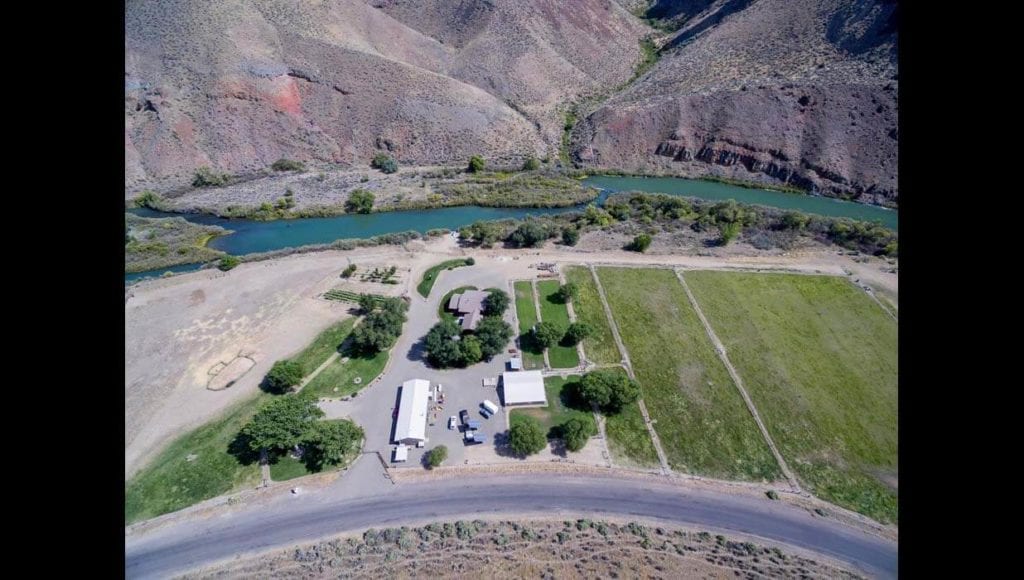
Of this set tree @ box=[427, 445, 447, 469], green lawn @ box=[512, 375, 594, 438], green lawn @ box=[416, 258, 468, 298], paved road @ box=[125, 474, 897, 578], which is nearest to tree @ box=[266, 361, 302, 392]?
paved road @ box=[125, 474, 897, 578]

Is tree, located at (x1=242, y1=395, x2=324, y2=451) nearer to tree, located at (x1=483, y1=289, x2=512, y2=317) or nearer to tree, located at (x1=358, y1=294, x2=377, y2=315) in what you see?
tree, located at (x1=358, y1=294, x2=377, y2=315)

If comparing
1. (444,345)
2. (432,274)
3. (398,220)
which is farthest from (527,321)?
(398,220)

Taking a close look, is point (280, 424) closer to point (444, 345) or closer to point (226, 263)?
point (444, 345)

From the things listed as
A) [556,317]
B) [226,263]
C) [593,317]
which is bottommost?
[226,263]

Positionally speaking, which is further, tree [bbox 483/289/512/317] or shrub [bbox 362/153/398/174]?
shrub [bbox 362/153/398/174]
